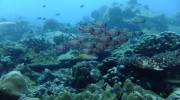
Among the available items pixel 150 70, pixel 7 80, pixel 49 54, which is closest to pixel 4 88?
pixel 7 80

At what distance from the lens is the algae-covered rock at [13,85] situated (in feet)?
21.6

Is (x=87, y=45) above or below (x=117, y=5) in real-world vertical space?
below

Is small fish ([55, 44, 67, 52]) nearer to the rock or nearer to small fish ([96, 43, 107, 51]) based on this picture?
small fish ([96, 43, 107, 51])

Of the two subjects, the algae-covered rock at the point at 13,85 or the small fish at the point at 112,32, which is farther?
the small fish at the point at 112,32

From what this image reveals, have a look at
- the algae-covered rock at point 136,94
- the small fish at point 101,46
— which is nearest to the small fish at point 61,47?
the small fish at point 101,46

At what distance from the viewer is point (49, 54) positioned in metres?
13.9

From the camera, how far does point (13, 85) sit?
6789mm

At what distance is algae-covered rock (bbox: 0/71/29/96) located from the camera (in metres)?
6.60

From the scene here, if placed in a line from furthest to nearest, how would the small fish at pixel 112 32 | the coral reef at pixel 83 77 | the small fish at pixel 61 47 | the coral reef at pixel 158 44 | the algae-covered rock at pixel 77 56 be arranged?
the small fish at pixel 61 47
the small fish at pixel 112 32
the algae-covered rock at pixel 77 56
the coral reef at pixel 158 44
the coral reef at pixel 83 77

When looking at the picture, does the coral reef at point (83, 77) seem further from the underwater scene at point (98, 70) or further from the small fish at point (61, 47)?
the small fish at point (61, 47)

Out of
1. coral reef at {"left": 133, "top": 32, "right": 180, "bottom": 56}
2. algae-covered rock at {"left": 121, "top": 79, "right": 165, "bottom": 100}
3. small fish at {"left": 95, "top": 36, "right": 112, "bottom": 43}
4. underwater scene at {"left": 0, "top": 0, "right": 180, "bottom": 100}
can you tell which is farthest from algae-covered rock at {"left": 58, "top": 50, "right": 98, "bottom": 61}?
algae-covered rock at {"left": 121, "top": 79, "right": 165, "bottom": 100}

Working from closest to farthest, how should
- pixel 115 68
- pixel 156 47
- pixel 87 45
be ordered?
pixel 115 68, pixel 156 47, pixel 87 45

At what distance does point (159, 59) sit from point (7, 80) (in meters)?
4.99

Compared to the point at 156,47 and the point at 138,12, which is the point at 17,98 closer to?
the point at 156,47
